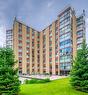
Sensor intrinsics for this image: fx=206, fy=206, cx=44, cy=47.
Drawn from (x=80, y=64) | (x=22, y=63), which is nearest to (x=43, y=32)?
(x=22, y=63)

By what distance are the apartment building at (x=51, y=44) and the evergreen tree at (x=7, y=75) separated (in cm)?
5709

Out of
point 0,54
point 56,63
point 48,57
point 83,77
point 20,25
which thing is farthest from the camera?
point 20,25

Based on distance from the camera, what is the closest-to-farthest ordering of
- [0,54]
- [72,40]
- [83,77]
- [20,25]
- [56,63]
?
[0,54] < [83,77] < [72,40] < [56,63] < [20,25]

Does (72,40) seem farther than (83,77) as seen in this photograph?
Yes

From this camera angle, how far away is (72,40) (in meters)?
84.2

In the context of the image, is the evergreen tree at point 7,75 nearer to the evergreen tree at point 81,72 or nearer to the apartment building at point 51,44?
the evergreen tree at point 81,72

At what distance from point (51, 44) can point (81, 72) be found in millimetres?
68931

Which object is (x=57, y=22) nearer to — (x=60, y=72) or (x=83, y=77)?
(x=60, y=72)

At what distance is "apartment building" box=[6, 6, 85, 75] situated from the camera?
83812mm

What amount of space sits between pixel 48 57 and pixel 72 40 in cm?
1833

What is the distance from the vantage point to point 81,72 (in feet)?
94.4

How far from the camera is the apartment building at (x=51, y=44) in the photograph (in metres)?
83.8

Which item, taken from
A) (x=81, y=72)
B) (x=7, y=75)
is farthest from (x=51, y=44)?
(x=7, y=75)

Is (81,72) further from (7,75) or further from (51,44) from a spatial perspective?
(51,44)
